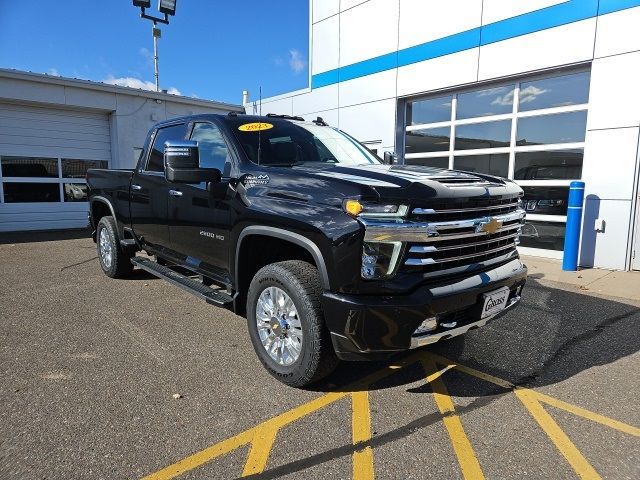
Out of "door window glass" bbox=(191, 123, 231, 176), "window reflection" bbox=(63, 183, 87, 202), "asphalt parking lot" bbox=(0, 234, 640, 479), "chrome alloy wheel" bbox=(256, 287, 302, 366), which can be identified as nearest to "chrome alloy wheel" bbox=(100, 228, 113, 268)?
"asphalt parking lot" bbox=(0, 234, 640, 479)

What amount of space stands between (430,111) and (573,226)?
4.41 m

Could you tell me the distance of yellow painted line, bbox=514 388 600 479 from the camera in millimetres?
2332

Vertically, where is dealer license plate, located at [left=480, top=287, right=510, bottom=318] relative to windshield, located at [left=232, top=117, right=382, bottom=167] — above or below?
below

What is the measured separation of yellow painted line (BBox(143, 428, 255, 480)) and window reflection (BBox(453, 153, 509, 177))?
7.84 m

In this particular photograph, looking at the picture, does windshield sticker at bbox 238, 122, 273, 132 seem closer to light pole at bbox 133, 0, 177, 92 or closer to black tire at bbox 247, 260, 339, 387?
black tire at bbox 247, 260, 339, 387

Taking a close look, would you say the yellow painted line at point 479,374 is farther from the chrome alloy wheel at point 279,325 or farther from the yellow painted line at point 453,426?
the chrome alloy wheel at point 279,325

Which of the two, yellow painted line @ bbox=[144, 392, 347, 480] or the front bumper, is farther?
the front bumper

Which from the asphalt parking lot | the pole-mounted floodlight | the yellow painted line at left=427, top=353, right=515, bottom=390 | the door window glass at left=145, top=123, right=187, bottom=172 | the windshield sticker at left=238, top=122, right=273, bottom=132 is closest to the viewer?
the asphalt parking lot

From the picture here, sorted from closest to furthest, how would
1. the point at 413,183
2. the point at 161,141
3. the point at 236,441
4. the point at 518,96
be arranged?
the point at 236,441 → the point at 413,183 → the point at 161,141 → the point at 518,96

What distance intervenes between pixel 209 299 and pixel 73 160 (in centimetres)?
1115

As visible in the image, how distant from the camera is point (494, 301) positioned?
3.05 meters

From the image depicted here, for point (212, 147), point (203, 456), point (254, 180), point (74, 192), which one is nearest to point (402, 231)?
point (254, 180)

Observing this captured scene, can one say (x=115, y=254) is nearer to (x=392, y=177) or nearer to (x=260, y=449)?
(x=260, y=449)

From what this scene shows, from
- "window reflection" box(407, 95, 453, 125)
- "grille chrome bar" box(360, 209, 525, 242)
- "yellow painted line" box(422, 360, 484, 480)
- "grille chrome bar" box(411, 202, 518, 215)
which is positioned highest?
"window reflection" box(407, 95, 453, 125)
